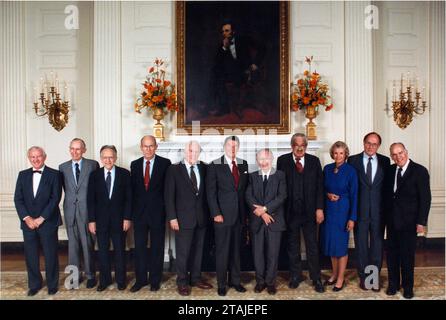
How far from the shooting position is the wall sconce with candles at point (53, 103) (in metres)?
5.12

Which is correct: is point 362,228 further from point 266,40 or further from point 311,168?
point 266,40

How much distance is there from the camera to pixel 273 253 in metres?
3.56

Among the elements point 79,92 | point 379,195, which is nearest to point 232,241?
point 379,195

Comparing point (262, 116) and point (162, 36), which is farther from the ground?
point (162, 36)

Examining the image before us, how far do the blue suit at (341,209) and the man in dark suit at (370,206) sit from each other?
0.12 metres

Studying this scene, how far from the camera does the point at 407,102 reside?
507 cm

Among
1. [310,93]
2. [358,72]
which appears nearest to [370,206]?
[310,93]

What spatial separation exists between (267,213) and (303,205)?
0.43 meters

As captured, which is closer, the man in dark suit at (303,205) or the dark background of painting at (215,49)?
the man in dark suit at (303,205)

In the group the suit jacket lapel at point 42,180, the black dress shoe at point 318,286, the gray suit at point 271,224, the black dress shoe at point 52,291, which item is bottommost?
the black dress shoe at point 52,291

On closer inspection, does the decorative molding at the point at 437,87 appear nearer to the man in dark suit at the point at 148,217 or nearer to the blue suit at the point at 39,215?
the man in dark suit at the point at 148,217

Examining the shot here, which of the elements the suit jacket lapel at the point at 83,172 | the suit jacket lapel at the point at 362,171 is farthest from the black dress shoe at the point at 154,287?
the suit jacket lapel at the point at 362,171

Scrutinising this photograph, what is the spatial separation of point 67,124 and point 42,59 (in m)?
1.08

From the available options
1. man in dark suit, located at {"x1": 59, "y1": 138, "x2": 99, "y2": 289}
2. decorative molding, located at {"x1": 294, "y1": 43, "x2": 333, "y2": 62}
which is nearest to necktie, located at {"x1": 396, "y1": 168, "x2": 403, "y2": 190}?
decorative molding, located at {"x1": 294, "y1": 43, "x2": 333, "y2": 62}
